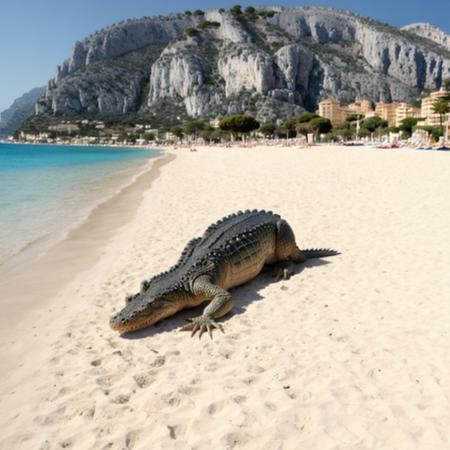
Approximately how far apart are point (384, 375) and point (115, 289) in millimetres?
4180

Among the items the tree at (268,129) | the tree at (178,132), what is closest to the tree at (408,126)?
the tree at (268,129)

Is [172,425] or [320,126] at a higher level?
[320,126]

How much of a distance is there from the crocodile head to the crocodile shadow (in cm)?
10

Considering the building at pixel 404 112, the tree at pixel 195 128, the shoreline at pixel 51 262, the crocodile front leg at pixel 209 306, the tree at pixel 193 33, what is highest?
the tree at pixel 193 33

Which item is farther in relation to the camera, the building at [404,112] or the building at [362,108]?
the building at [362,108]

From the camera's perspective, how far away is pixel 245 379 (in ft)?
12.1

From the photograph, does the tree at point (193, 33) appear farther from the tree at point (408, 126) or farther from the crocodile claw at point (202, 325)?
the crocodile claw at point (202, 325)

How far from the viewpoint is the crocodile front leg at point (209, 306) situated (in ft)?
15.7

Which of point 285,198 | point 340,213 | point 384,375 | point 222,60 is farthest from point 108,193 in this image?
point 222,60

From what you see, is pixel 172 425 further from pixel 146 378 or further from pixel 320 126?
pixel 320 126

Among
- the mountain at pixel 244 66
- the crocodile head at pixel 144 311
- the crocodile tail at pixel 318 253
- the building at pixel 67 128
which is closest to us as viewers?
the crocodile head at pixel 144 311

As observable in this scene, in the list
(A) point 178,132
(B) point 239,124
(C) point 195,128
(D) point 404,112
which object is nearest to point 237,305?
(B) point 239,124

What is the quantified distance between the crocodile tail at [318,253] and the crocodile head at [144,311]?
10.6ft

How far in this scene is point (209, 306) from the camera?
16.3 feet
